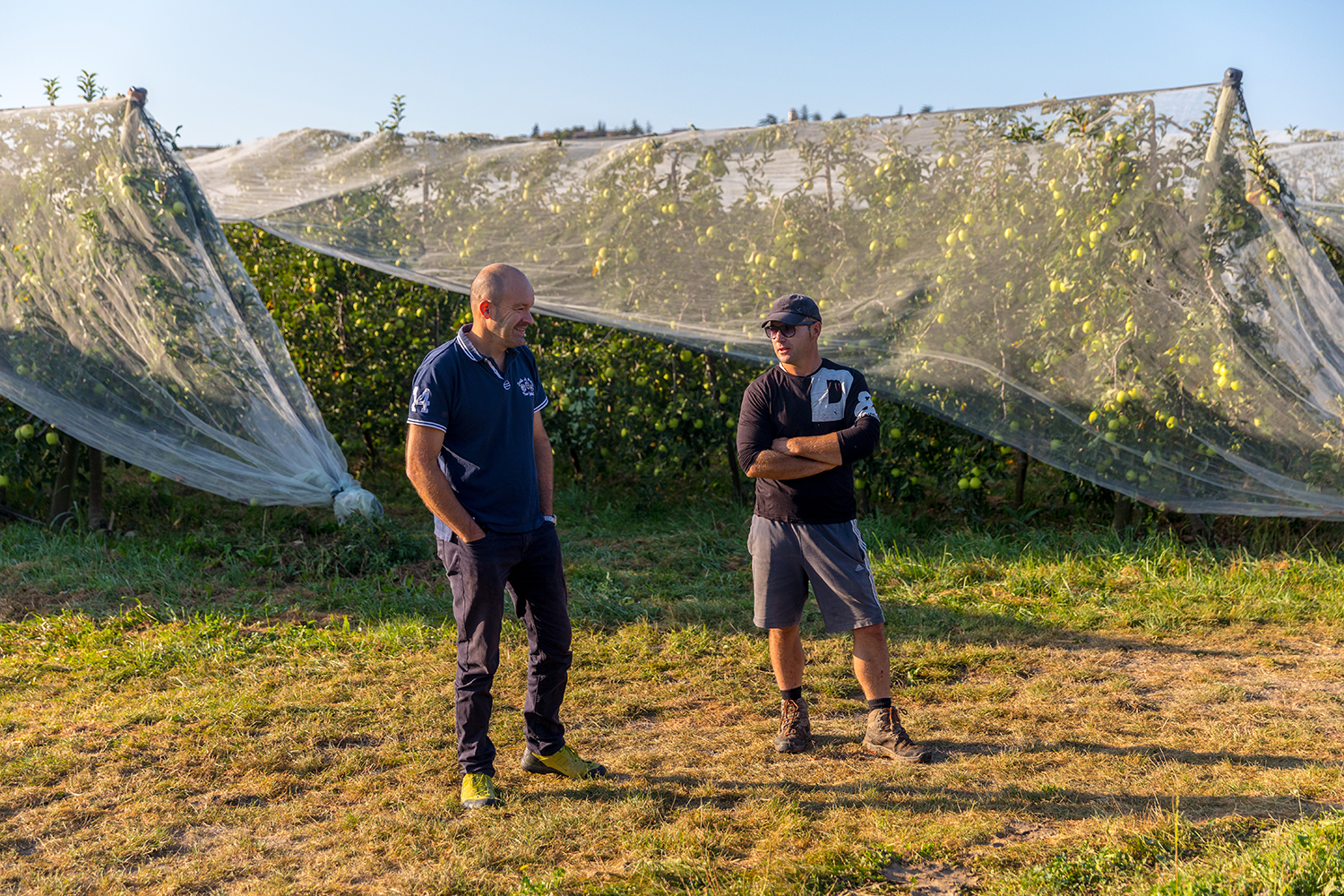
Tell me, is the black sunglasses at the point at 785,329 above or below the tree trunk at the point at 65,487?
above

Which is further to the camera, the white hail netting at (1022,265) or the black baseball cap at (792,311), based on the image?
the white hail netting at (1022,265)

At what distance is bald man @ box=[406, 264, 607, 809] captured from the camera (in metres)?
2.91

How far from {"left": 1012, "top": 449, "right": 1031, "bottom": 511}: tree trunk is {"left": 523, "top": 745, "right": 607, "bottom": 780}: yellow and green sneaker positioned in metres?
3.59

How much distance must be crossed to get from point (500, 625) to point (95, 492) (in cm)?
433

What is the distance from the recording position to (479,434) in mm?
2992

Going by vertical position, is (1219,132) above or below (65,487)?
above

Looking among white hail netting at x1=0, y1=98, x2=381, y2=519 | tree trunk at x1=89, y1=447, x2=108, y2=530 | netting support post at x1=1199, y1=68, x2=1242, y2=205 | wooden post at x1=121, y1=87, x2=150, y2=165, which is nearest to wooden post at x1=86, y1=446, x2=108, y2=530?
tree trunk at x1=89, y1=447, x2=108, y2=530

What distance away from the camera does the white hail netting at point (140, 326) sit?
525 cm

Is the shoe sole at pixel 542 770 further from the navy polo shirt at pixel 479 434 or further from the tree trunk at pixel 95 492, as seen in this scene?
the tree trunk at pixel 95 492

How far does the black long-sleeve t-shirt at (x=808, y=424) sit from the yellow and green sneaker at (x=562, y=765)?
100cm

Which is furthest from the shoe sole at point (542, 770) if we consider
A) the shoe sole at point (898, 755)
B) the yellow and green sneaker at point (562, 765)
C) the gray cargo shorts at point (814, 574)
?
the shoe sole at point (898, 755)

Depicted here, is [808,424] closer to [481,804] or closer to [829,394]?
[829,394]

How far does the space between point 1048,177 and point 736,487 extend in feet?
9.30

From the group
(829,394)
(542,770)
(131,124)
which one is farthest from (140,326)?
(829,394)
